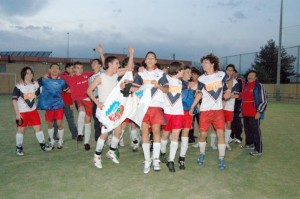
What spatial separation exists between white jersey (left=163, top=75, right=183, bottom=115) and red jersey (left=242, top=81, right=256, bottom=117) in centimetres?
266

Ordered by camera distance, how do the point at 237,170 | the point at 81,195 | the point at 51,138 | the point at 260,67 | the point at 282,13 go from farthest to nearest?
the point at 260,67
the point at 282,13
the point at 51,138
the point at 237,170
the point at 81,195

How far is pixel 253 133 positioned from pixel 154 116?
3.11 metres

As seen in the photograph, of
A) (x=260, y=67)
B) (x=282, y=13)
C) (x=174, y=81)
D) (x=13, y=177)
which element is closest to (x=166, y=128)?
(x=174, y=81)

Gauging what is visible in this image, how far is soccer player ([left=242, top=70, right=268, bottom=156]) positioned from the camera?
739 centimetres

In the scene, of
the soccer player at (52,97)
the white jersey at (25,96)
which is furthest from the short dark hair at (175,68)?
the white jersey at (25,96)

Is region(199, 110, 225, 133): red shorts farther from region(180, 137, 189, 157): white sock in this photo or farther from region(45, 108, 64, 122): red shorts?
region(45, 108, 64, 122): red shorts

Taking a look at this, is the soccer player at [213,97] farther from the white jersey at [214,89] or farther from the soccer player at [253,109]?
the soccer player at [253,109]

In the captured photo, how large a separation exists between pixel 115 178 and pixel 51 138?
312 cm

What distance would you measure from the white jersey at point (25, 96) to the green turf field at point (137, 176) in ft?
3.45

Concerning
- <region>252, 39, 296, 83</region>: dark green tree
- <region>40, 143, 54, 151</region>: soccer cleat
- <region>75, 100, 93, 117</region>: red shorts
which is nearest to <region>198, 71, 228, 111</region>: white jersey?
<region>75, 100, 93, 117</region>: red shorts

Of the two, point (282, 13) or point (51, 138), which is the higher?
point (282, 13)

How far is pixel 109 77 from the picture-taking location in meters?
6.48

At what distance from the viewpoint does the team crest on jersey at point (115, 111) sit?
597 centimetres

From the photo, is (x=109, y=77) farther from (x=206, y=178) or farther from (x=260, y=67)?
(x=260, y=67)
